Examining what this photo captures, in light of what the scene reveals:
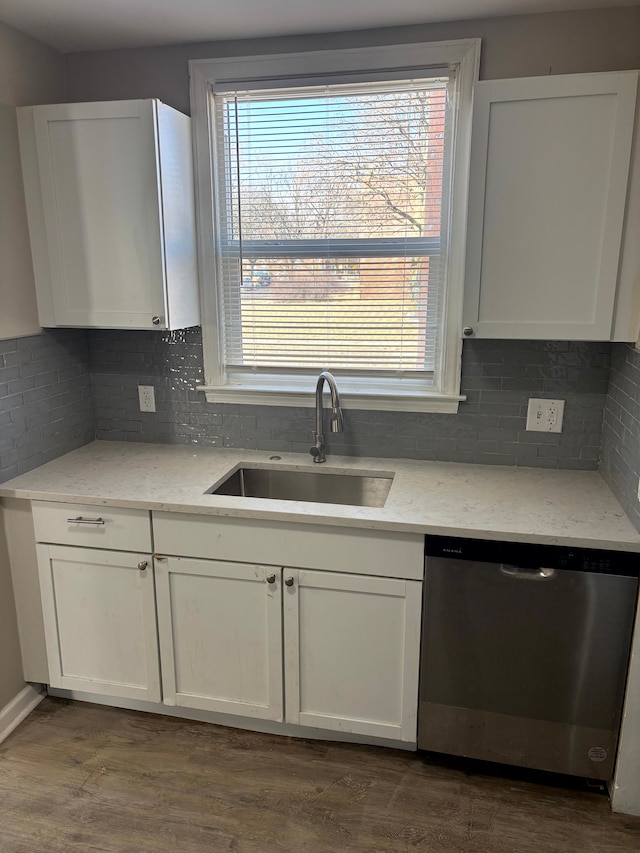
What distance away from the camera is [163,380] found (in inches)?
99.5

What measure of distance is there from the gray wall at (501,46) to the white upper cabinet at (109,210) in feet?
0.79

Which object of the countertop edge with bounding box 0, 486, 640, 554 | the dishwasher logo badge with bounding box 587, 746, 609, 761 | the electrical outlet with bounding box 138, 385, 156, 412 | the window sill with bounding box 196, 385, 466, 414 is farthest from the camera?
the electrical outlet with bounding box 138, 385, 156, 412

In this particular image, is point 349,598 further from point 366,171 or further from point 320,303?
point 366,171

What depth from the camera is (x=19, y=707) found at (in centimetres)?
225

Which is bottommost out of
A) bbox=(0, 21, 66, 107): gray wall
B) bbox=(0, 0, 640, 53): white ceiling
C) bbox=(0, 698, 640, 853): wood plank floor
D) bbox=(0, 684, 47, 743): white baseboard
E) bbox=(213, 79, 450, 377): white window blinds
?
bbox=(0, 698, 640, 853): wood plank floor

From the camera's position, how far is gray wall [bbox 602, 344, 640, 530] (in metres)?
1.80

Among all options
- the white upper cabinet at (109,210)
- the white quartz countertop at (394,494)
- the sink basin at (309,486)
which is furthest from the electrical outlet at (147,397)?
the sink basin at (309,486)

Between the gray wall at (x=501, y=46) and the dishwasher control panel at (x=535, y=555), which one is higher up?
the gray wall at (x=501, y=46)

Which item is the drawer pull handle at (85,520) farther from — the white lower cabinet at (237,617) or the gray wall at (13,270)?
the gray wall at (13,270)

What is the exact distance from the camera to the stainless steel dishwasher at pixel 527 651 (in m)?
1.75

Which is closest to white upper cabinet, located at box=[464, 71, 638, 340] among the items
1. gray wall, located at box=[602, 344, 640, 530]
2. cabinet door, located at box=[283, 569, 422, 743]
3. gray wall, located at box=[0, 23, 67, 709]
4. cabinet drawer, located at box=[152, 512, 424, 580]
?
gray wall, located at box=[602, 344, 640, 530]

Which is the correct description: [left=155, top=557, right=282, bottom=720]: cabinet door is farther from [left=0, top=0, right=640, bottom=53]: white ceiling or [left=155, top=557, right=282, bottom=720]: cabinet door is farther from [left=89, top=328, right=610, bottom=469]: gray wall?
[left=0, top=0, right=640, bottom=53]: white ceiling

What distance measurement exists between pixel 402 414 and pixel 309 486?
47 cm

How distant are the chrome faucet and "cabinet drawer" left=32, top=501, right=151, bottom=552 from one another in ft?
2.28
